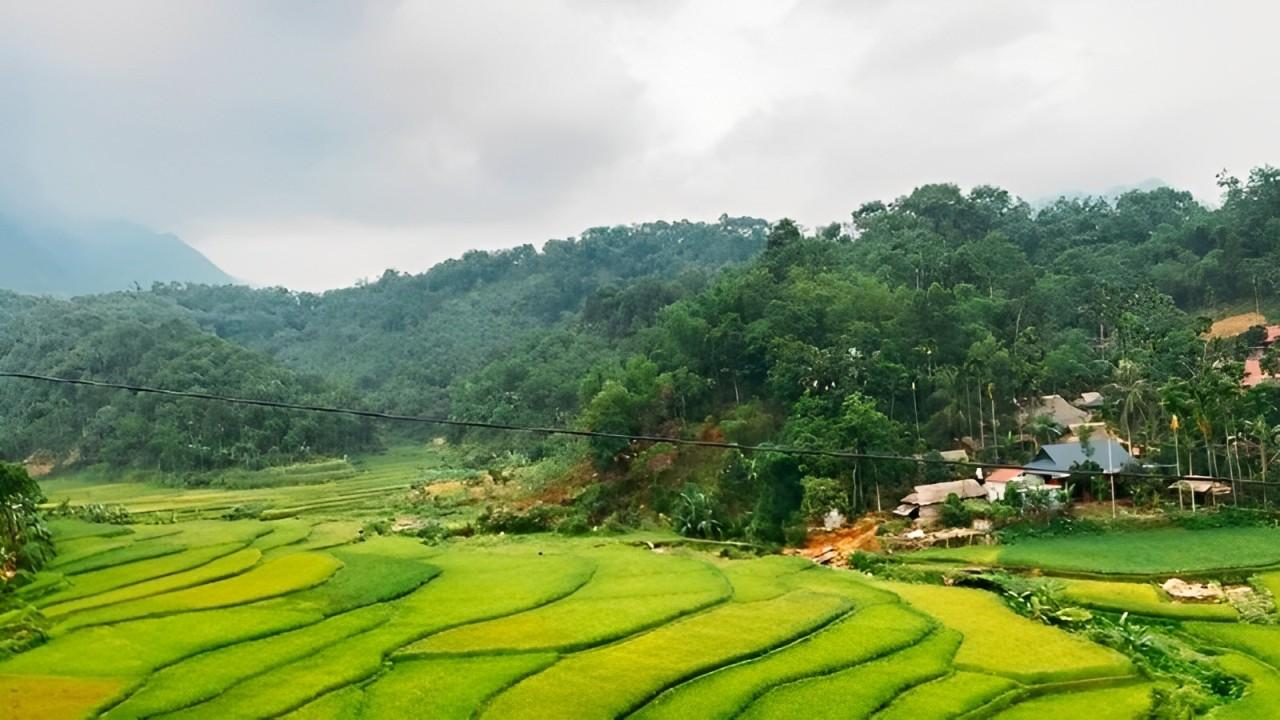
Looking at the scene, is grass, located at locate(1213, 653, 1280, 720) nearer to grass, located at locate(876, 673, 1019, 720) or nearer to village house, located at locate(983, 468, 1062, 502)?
grass, located at locate(876, 673, 1019, 720)

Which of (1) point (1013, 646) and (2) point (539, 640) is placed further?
(2) point (539, 640)

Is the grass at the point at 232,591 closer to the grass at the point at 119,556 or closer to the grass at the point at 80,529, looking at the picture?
the grass at the point at 119,556

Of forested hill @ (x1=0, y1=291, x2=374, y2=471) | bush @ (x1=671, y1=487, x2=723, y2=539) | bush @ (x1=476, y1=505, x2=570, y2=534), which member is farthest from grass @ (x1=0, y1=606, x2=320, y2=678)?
Answer: forested hill @ (x1=0, y1=291, x2=374, y2=471)

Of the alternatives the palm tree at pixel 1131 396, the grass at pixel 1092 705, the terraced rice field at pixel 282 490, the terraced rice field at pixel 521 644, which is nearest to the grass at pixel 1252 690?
the grass at pixel 1092 705

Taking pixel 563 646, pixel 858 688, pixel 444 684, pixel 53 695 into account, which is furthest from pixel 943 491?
pixel 53 695

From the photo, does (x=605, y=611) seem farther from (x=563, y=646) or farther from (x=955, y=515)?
(x=955, y=515)

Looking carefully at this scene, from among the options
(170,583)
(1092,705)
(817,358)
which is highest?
(817,358)

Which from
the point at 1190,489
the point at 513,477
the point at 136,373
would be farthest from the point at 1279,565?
the point at 136,373
